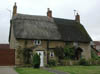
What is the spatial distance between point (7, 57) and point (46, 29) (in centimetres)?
839

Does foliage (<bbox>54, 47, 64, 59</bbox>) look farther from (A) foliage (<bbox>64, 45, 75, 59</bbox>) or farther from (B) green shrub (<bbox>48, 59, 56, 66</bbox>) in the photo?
(B) green shrub (<bbox>48, 59, 56, 66</bbox>)

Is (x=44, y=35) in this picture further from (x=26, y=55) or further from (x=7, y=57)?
(x=7, y=57)

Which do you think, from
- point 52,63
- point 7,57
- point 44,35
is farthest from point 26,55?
point 44,35

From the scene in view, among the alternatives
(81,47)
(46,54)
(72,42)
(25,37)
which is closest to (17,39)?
(25,37)

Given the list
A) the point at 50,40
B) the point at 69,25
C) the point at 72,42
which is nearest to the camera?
the point at 50,40

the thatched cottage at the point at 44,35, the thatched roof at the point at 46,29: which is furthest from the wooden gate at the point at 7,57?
the thatched roof at the point at 46,29

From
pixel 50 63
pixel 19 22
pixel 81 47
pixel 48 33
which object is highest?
pixel 19 22

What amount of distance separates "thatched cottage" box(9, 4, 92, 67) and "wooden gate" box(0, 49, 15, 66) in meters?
0.68

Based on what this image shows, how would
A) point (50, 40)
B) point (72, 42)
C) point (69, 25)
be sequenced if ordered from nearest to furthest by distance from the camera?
1. point (50, 40)
2. point (72, 42)
3. point (69, 25)

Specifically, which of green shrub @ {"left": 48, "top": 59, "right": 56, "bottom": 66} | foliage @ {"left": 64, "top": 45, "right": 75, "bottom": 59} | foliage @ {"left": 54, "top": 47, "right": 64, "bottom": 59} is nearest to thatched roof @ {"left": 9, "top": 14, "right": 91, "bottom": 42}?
foliage @ {"left": 64, "top": 45, "right": 75, "bottom": 59}

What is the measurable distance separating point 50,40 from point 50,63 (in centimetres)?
387

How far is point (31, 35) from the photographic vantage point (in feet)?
90.8

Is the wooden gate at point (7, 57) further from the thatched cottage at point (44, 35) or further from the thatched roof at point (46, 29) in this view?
the thatched roof at point (46, 29)

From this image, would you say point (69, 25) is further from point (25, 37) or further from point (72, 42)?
point (25, 37)
